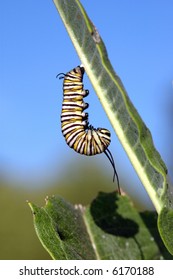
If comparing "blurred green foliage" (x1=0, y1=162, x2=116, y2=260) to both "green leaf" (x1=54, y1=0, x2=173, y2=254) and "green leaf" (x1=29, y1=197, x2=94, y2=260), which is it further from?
"green leaf" (x1=54, y1=0, x2=173, y2=254)

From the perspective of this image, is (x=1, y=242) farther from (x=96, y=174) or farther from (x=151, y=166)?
(x=151, y=166)

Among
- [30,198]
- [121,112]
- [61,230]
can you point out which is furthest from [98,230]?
[30,198]

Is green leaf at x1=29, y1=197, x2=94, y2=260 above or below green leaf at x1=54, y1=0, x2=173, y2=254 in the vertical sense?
below

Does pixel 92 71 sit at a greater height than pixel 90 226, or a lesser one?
greater

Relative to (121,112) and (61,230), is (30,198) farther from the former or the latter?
(121,112)

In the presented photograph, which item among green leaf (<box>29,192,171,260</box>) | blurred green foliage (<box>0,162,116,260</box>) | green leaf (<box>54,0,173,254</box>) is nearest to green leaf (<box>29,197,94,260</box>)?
green leaf (<box>29,192,171,260</box>)

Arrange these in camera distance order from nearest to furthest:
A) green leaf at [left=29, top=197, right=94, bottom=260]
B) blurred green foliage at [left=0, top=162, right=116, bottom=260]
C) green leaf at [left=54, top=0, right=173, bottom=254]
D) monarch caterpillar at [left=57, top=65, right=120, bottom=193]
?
green leaf at [left=54, top=0, right=173, bottom=254] → green leaf at [left=29, top=197, right=94, bottom=260] → monarch caterpillar at [left=57, top=65, right=120, bottom=193] → blurred green foliage at [left=0, top=162, right=116, bottom=260]
